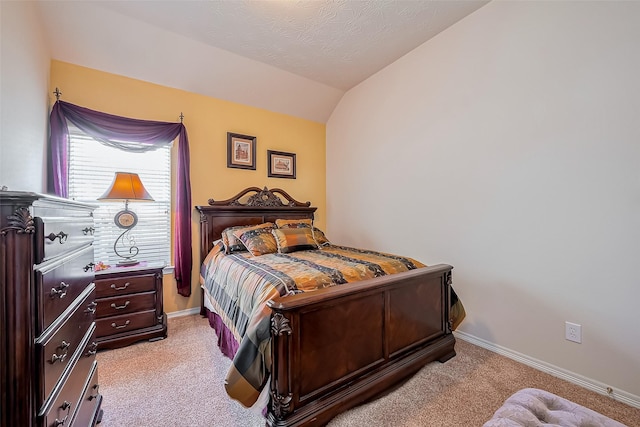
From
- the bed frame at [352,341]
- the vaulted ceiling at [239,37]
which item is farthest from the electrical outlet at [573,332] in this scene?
the vaulted ceiling at [239,37]

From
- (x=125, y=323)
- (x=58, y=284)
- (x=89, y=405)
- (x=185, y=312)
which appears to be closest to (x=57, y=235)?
(x=58, y=284)

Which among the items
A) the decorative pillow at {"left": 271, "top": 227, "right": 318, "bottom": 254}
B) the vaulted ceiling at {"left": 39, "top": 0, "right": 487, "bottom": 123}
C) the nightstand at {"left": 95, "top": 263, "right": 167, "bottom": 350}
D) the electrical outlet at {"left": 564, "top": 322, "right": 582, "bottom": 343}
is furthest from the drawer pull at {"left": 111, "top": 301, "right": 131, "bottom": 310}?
the electrical outlet at {"left": 564, "top": 322, "right": 582, "bottom": 343}

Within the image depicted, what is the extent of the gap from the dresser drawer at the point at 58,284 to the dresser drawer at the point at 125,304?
1255 mm

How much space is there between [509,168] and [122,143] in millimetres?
3718

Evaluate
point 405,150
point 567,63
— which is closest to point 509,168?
point 567,63

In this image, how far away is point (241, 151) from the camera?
3568 millimetres

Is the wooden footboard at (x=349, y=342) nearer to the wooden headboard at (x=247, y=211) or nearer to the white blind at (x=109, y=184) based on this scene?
the wooden headboard at (x=247, y=211)

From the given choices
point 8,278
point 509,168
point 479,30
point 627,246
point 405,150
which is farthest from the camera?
point 405,150

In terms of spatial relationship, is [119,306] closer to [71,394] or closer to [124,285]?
[124,285]

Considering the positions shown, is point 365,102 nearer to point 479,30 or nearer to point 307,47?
point 307,47

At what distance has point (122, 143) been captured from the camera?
2838 millimetres

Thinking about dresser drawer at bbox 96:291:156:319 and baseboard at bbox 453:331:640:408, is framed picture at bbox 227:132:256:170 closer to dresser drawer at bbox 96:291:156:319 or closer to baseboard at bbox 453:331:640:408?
dresser drawer at bbox 96:291:156:319

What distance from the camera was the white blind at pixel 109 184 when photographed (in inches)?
106

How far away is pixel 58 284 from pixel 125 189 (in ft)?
5.87
